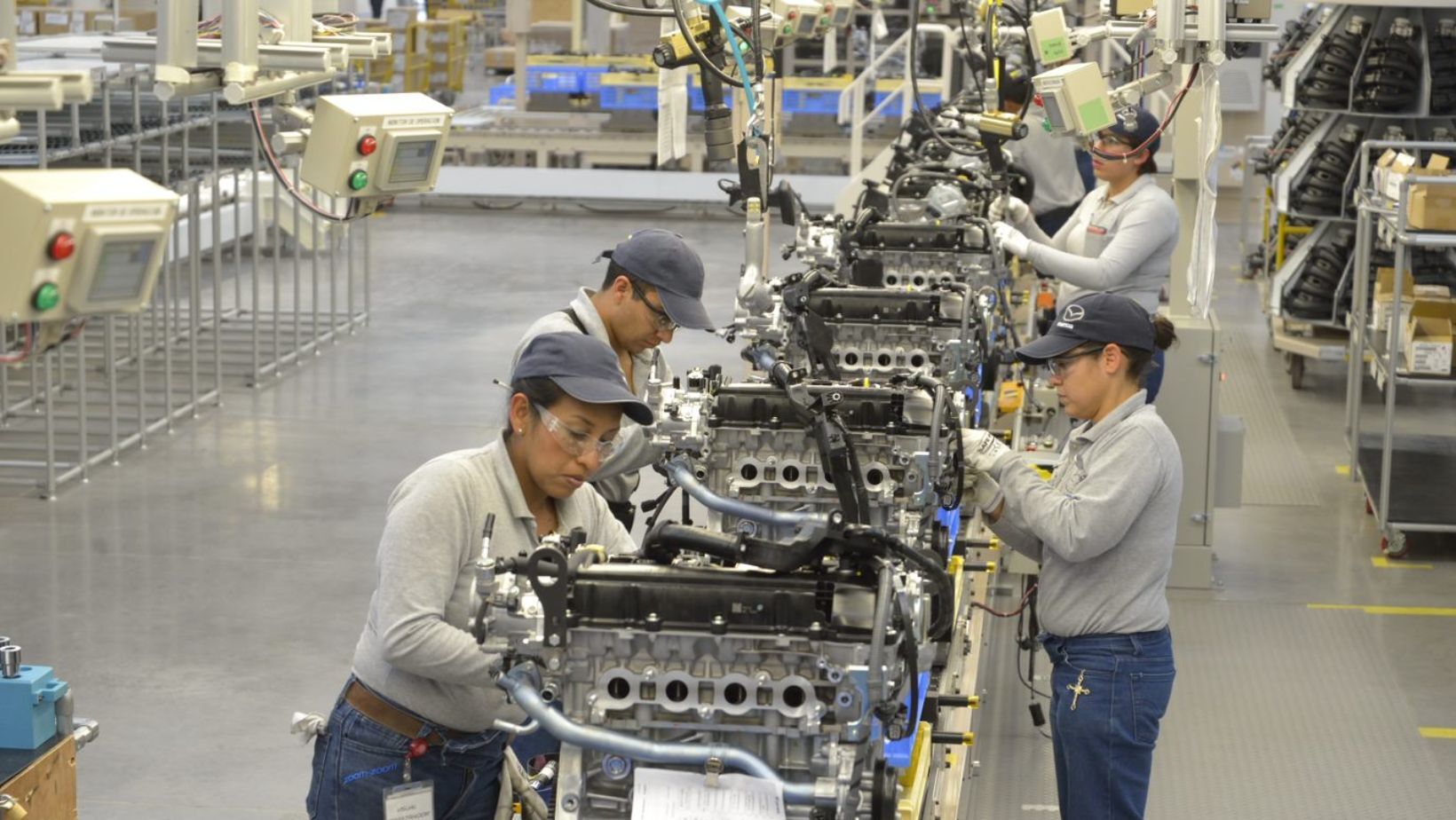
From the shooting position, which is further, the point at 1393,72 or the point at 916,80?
the point at 1393,72

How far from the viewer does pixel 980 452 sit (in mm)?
3736

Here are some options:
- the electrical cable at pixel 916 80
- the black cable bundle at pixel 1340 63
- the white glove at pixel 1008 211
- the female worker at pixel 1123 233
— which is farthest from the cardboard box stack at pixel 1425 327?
the black cable bundle at pixel 1340 63

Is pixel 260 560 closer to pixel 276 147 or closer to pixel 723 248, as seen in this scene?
pixel 276 147

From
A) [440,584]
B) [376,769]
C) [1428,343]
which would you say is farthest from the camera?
[1428,343]

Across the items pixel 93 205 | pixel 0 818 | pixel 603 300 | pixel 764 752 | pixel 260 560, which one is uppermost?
pixel 93 205

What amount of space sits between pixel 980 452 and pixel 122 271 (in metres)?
2.01

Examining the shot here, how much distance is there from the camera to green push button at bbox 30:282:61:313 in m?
2.10

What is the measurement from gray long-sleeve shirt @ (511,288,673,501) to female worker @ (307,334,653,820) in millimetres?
359

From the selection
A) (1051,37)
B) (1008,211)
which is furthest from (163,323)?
(1051,37)

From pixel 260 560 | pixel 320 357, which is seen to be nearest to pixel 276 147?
pixel 260 560

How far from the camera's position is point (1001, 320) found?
5.73 m

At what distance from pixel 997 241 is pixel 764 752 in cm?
355

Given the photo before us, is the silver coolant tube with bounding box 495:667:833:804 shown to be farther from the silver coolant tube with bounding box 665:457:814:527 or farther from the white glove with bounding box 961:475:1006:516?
the white glove with bounding box 961:475:1006:516

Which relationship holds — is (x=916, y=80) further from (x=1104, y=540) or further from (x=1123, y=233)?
(x=1104, y=540)
